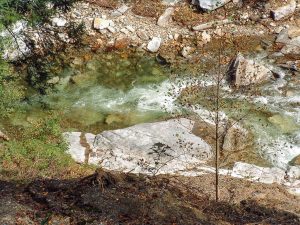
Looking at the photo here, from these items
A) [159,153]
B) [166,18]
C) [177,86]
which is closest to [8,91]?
[159,153]

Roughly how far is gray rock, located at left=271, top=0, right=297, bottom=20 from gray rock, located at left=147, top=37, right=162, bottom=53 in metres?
4.95

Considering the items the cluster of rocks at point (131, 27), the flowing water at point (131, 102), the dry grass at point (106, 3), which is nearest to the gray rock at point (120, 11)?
the cluster of rocks at point (131, 27)

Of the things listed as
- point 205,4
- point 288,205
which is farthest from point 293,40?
point 288,205

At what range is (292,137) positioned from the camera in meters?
13.8

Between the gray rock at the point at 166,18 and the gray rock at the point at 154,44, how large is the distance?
1005 millimetres

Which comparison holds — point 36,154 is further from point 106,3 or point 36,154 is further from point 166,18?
point 106,3

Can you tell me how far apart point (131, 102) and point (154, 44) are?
139 inches

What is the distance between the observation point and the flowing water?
1395 centimetres

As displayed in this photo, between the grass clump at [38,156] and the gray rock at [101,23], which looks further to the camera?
the gray rock at [101,23]

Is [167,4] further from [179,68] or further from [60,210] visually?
[60,210]

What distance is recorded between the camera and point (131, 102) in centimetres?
1582

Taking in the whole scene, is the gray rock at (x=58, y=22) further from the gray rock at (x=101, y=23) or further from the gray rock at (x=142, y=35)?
the gray rock at (x=142, y=35)

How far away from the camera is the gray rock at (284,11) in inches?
741

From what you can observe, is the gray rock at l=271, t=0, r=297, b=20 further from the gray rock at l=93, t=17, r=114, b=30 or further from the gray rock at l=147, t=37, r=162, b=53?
the gray rock at l=93, t=17, r=114, b=30
